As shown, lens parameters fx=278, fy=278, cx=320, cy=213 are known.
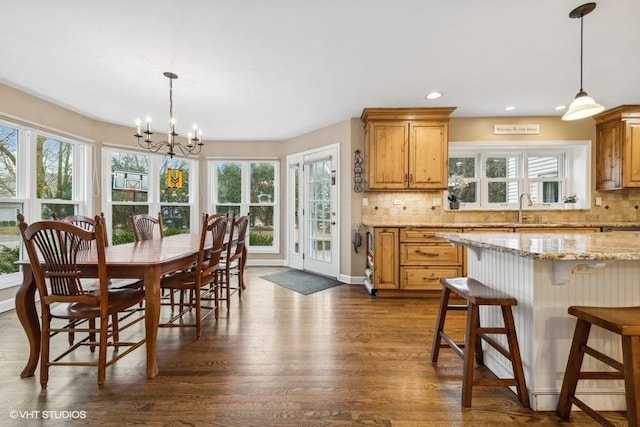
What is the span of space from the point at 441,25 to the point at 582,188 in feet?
11.7

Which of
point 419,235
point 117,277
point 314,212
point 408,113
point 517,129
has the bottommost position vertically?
point 117,277

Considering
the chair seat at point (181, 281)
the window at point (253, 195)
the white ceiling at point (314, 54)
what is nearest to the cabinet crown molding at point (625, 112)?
the white ceiling at point (314, 54)

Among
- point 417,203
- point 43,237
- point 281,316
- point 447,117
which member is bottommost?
point 281,316

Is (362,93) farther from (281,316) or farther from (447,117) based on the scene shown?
(281,316)

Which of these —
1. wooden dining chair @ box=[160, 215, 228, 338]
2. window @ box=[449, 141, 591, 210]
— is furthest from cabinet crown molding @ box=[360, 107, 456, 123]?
wooden dining chair @ box=[160, 215, 228, 338]

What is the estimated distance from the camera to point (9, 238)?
307 cm

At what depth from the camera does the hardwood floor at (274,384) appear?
1.45m

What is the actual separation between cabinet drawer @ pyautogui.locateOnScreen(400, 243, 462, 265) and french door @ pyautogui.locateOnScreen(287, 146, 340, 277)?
3.60 ft

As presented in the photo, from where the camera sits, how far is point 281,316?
276cm

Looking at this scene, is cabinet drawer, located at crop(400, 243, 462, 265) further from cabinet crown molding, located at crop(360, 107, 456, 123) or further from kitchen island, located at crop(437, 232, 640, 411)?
kitchen island, located at crop(437, 232, 640, 411)

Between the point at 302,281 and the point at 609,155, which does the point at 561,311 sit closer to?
the point at 302,281

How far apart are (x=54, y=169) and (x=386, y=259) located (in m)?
4.40

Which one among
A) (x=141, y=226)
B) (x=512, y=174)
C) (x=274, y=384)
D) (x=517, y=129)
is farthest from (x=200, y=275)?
(x=517, y=129)

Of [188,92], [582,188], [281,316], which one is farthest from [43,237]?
[582,188]
